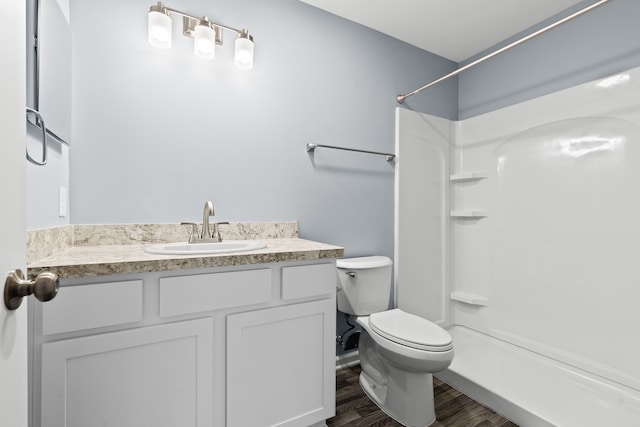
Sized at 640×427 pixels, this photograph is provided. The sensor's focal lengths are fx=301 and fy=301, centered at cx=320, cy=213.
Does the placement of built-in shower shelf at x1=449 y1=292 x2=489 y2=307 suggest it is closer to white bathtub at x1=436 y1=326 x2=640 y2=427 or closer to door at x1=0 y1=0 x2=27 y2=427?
white bathtub at x1=436 y1=326 x2=640 y2=427

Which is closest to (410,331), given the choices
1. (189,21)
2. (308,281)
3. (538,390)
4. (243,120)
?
(308,281)

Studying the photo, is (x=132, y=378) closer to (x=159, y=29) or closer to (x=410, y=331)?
(x=410, y=331)

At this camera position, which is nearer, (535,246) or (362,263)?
(362,263)

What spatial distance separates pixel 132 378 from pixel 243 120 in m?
1.33

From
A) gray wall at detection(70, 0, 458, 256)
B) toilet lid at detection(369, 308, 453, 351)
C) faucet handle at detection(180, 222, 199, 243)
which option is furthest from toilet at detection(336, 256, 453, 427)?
faucet handle at detection(180, 222, 199, 243)

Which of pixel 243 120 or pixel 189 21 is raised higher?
pixel 189 21

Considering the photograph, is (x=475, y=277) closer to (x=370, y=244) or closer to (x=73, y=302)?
(x=370, y=244)

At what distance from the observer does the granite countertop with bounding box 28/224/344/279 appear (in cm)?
95

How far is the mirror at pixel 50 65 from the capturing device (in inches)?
39.0

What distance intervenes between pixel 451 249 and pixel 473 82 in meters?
1.44

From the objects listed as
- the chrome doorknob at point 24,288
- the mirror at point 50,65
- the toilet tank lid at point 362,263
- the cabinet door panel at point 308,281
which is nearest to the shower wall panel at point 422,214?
the toilet tank lid at point 362,263

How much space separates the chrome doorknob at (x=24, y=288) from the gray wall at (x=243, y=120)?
1.09 metres

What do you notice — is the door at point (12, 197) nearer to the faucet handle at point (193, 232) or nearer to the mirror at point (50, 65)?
the mirror at point (50, 65)

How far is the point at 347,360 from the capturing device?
6.87ft
